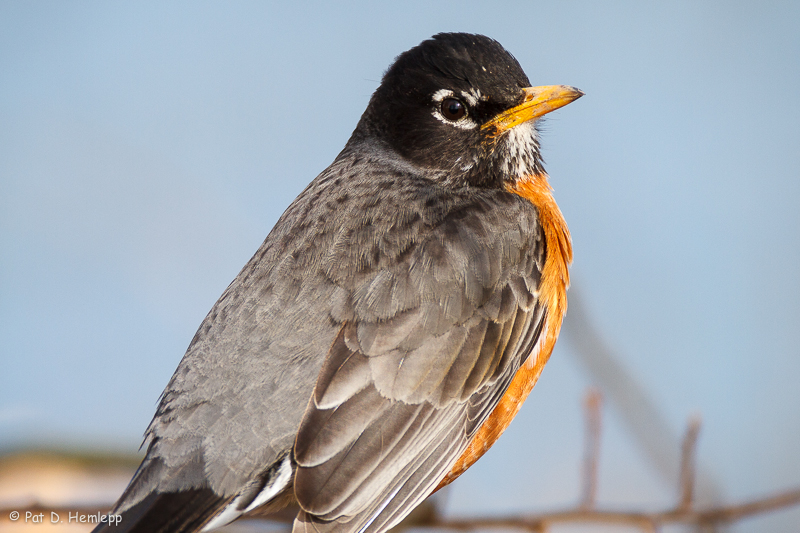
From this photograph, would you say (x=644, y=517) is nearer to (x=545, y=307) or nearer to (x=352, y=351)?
(x=545, y=307)

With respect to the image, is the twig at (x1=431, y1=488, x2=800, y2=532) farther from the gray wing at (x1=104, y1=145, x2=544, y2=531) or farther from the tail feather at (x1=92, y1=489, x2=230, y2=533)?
the tail feather at (x1=92, y1=489, x2=230, y2=533)

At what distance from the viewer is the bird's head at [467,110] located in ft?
8.92

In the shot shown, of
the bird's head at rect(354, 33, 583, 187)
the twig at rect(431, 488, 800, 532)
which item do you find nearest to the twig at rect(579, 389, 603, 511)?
the twig at rect(431, 488, 800, 532)

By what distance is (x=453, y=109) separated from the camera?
111 inches

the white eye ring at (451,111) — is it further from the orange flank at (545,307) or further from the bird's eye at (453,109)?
the orange flank at (545,307)

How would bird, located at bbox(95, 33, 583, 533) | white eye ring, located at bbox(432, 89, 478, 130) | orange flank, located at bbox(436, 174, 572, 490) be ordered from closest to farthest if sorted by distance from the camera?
bird, located at bbox(95, 33, 583, 533)
orange flank, located at bbox(436, 174, 572, 490)
white eye ring, located at bbox(432, 89, 478, 130)

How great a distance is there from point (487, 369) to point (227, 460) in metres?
0.93

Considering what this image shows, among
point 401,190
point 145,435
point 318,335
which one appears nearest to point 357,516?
point 318,335

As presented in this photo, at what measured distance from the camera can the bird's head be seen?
8.92 feet

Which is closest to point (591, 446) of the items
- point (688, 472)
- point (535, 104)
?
point (688, 472)

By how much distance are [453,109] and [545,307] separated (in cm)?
88

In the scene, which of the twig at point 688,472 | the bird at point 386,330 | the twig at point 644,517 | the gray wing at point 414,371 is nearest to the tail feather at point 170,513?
the bird at point 386,330

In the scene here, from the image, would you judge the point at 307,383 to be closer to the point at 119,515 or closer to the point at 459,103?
the point at 119,515

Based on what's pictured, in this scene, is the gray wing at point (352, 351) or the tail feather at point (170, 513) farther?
the gray wing at point (352, 351)
